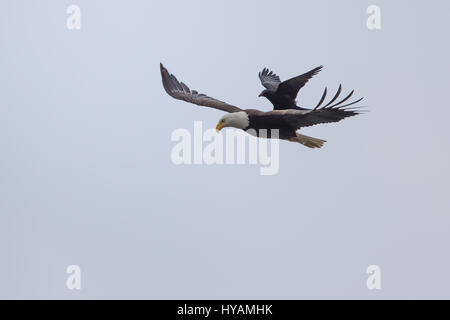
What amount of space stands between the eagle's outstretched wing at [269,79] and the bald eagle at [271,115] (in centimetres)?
99

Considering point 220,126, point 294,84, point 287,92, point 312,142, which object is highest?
point 294,84

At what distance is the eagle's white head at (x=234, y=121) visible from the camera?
53.3 feet

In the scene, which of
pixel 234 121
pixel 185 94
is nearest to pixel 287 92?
pixel 234 121

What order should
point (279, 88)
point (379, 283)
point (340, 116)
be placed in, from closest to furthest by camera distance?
1. point (340, 116)
2. point (279, 88)
3. point (379, 283)

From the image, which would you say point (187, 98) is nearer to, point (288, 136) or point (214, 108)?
point (214, 108)

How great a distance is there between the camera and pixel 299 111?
Answer: 50.4ft

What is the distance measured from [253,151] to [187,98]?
1.46m

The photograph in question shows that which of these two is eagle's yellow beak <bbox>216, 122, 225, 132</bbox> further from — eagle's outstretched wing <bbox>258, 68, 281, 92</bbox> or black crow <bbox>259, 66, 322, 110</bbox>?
eagle's outstretched wing <bbox>258, 68, 281, 92</bbox>

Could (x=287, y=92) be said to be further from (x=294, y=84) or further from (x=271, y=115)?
(x=271, y=115)

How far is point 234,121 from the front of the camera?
16.3 meters

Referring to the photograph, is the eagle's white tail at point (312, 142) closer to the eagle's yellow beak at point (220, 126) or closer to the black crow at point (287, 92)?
the black crow at point (287, 92)

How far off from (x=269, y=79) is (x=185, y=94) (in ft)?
5.65
